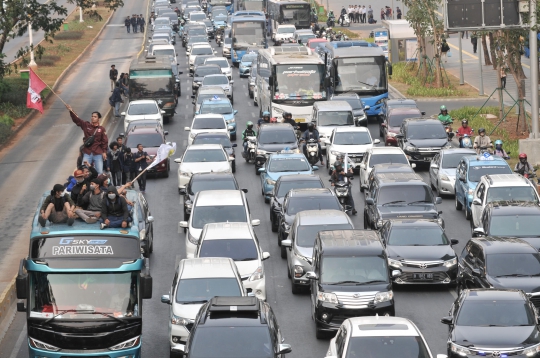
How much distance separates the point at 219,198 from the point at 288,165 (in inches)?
259

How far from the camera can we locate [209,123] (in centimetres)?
4297

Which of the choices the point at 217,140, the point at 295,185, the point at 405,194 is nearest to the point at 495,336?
the point at 405,194

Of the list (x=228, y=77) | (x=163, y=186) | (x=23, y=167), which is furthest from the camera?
(x=228, y=77)

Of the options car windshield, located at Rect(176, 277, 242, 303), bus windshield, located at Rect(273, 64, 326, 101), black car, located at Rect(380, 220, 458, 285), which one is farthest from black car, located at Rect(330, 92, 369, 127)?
car windshield, located at Rect(176, 277, 242, 303)

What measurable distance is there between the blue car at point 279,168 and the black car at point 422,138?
528 centimetres

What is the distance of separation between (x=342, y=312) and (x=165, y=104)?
3062 cm

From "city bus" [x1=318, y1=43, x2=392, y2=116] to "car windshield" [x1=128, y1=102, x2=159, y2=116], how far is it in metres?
7.64

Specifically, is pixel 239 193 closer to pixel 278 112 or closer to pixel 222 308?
pixel 222 308

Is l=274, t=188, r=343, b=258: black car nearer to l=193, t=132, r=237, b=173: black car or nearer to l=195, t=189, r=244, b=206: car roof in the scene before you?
l=195, t=189, r=244, b=206: car roof

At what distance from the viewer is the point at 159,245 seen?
29.4 metres

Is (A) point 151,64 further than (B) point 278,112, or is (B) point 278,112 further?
(A) point 151,64

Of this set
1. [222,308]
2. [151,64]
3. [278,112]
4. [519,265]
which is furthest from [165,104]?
[222,308]

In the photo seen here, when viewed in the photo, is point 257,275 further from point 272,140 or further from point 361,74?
point 361,74

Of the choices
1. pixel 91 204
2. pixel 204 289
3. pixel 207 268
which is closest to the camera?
pixel 91 204
